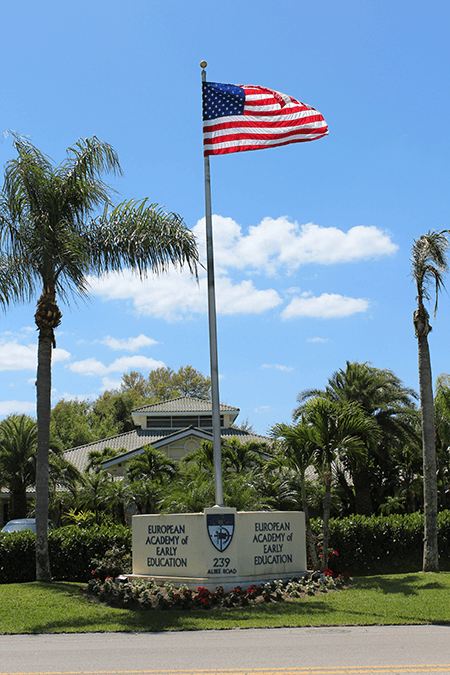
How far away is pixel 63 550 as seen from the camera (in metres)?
15.2

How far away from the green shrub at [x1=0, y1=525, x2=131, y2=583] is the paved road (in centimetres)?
647

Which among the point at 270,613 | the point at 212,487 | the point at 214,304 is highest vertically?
the point at 214,304

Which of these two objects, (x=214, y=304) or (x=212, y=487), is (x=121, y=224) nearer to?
(x=214, y=304)

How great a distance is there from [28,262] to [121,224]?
2463 mm

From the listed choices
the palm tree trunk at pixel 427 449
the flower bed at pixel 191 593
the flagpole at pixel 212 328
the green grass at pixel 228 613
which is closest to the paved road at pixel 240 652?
the green grass at pixel 228 613

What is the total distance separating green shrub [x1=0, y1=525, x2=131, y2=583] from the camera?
14852 millimetres

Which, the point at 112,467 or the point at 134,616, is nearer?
the point at 134,616

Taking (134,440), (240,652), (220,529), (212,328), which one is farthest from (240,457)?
(240,652)

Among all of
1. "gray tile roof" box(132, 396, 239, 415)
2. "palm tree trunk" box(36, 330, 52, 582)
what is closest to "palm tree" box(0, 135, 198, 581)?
"palm tree trunk" box(36, 330, 52, 582)

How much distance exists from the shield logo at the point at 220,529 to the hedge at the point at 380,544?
4.98 metres

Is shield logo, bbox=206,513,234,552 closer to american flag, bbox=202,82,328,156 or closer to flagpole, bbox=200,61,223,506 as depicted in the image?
flagpole, bbox=200,61,223,506

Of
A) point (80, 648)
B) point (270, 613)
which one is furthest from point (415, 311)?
point (80, 648)

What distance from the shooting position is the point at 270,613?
10.2m

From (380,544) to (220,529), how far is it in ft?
23.7
